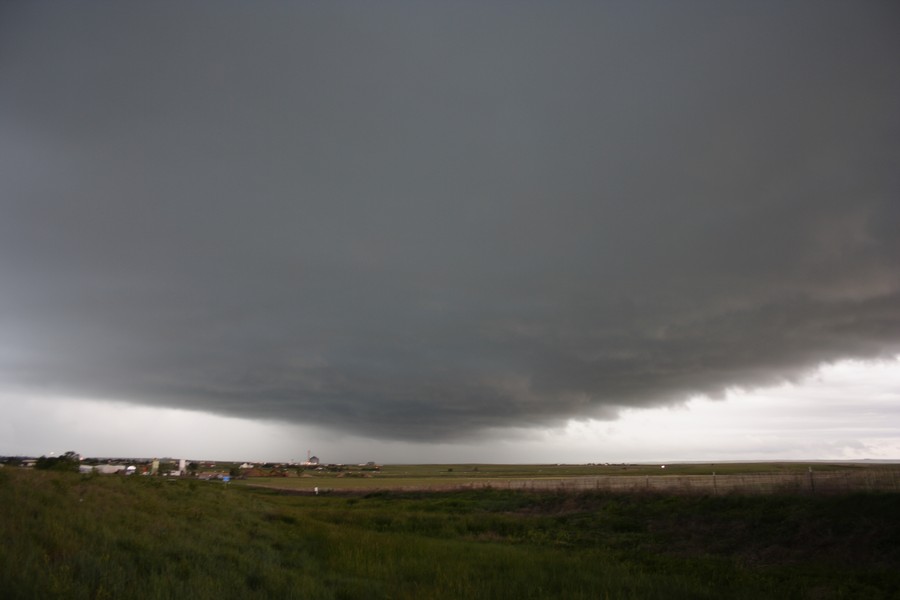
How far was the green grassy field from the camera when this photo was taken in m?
13.1

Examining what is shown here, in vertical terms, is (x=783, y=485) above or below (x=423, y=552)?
above

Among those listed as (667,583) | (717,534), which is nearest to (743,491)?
(717,534)

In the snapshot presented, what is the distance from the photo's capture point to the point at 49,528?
14.2 m

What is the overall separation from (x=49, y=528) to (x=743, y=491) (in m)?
44.8

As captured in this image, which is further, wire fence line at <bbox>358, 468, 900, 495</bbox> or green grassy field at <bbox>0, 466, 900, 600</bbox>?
wire fence line at <bbox>358, 468, 900, 495</bbox>

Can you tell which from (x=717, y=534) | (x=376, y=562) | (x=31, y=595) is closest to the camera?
(x=31, y=595)

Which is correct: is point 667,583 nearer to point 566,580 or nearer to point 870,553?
point 566,580

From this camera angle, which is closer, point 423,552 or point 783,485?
point 423,552

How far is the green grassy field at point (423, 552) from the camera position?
13.1 meters

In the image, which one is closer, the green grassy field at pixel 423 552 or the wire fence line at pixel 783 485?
the green grassy field at pixel 423 552

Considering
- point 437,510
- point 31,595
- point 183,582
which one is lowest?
point 437,510

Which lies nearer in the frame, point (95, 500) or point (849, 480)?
point (95, 500)

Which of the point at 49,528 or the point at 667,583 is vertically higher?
the point at 49,528

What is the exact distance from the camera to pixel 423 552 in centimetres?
2469
